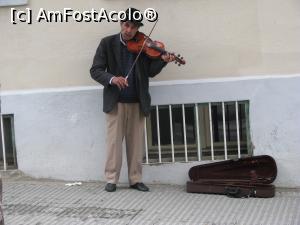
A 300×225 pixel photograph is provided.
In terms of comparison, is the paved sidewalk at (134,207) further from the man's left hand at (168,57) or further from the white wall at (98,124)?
the man's left hand at (168,57)

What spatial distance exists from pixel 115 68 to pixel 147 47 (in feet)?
1.44

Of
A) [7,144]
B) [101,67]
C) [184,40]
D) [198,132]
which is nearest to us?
[101,67]

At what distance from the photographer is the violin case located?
19.8 feet

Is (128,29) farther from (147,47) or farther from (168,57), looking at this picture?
(168,57)

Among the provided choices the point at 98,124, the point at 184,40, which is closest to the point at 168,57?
the point at 184,40

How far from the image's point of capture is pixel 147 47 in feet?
19.6

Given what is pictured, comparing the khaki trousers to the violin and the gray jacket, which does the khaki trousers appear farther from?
the violin

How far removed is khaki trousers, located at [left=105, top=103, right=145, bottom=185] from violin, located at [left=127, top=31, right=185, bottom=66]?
57 centimetres

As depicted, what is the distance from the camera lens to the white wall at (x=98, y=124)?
6.33 m

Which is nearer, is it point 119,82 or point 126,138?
point 119,82

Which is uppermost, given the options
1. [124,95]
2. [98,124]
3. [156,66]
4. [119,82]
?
[156,66]

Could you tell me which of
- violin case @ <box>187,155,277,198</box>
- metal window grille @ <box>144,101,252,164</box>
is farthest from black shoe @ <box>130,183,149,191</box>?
violin case @ <box>187,155,277,198</box>

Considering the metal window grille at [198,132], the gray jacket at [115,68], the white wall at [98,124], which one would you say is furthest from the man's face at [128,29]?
the metal window grille at [198,132]

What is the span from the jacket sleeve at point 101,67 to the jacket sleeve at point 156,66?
41 cm
